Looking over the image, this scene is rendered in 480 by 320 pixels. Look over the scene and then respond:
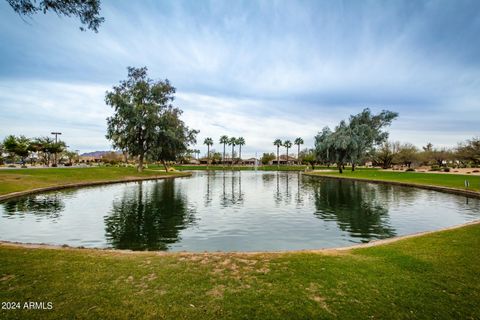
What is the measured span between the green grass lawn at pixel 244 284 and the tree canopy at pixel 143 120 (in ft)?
142

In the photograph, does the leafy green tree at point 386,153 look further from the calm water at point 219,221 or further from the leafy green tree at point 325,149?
the calm water at point 219,221

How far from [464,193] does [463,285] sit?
2706 cm

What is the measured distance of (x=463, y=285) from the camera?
5.81 metres

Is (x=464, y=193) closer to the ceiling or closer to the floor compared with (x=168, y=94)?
closer to the floor

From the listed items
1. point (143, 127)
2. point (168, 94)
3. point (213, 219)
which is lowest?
point (213, 219)

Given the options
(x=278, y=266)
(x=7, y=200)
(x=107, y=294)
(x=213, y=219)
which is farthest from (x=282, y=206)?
(x=7, y=200)

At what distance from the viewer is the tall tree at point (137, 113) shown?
4788 cm

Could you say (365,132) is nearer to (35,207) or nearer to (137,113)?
(137,113)

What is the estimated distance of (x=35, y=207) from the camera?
18328 mm

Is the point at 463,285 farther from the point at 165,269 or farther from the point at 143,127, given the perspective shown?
the point at 143,127

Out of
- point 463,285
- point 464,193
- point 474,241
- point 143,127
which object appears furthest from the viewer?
point 143,127

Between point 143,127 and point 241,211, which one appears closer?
point 241,211

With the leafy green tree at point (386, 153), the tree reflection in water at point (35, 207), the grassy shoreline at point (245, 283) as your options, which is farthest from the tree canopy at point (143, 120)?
the leafy green tree at point (386, 153)

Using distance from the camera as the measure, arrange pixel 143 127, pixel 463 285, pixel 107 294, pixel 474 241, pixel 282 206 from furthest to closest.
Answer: pixel 143 127, pixel 282 206, pixel 474 241, pixel 463 285, pixel 107 294
